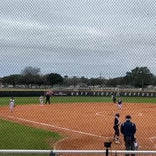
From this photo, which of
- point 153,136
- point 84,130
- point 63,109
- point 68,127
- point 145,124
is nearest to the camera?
point 153,136

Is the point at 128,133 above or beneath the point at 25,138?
above

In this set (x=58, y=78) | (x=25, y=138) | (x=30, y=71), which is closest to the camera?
(x=30, y=71)

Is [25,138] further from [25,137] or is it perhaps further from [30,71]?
[30,71]

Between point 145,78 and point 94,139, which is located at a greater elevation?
point 145,78

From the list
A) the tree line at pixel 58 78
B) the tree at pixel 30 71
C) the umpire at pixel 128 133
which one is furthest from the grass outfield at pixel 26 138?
the tree at pixel 30 71

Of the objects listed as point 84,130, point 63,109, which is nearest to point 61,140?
point 84,130

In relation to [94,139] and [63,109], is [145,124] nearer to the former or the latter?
[94,139]

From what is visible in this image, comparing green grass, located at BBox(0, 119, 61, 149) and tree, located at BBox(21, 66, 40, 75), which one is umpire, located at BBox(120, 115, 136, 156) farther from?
tree, located at BBox(21, 66, 40, 75)

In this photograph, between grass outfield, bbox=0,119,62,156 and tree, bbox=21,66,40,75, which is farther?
grass outfield, bbox=0,119,62,156

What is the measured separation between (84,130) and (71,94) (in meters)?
28.8

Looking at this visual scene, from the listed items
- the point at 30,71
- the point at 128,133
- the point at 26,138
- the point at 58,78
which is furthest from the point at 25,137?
the point at 30,71

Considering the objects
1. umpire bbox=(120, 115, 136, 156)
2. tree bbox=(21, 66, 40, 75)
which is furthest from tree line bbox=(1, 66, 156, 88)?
umpire bbox=(120, 115, 136, 156)

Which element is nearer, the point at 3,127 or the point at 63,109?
the point at 3,127

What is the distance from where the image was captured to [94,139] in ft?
51.2
